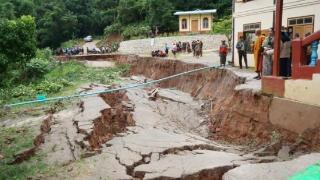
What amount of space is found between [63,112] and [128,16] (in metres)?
40.5

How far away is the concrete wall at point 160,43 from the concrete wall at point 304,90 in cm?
2893

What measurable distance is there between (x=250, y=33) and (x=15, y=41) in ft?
38.1

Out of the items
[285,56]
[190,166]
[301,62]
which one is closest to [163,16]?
[285,56]

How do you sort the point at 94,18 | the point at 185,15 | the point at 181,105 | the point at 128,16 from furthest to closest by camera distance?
the point at 94,18
the point at 128,16
the point at 185,15
the point at 181,105

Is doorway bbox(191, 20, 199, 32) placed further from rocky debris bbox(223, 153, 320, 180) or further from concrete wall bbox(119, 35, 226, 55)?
rocky debris bbox(223, 153, 320, 180)

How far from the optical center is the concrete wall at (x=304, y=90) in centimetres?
943

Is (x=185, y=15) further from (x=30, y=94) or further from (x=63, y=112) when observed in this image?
(x=63, y=112)

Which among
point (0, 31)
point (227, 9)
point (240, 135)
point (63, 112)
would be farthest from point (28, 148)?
point (227, 9)

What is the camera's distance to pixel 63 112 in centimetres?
1438

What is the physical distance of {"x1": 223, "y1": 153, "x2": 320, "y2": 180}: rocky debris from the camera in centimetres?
692

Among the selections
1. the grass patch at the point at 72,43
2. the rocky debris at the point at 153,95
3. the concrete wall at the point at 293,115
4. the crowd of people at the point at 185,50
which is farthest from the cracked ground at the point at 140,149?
the grass patch at the point at 72,43

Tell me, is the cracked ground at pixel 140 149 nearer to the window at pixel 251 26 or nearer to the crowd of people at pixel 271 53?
the crowd of people at pixel 271 53

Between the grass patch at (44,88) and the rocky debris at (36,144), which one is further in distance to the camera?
the grass patch at (44,88)

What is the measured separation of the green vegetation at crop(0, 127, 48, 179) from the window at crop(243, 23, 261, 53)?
11.3 metres
